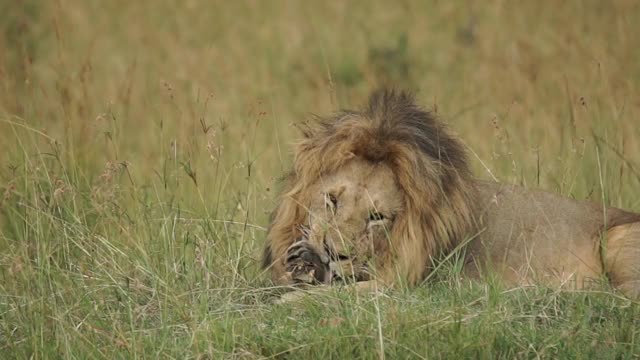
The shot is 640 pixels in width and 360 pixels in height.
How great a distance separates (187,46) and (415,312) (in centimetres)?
739

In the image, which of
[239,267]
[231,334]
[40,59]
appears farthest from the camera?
[40,59]

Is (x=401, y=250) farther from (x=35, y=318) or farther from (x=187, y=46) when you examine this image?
(x=187, y=46)

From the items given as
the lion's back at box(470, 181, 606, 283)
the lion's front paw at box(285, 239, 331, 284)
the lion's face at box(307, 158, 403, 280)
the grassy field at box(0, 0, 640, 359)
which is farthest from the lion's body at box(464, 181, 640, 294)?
the lion's front paw at box(285, 239, 331, 284)

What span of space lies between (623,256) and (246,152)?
2.31 meters

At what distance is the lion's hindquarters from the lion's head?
636 millimetres

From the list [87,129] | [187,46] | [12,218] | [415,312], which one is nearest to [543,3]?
[187,46]

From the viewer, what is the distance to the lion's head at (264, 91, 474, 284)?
5.34 meters

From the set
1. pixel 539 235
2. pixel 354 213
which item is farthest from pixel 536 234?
pixel 354 213

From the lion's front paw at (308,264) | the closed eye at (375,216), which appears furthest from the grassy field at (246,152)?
the closed eye at (375,216)

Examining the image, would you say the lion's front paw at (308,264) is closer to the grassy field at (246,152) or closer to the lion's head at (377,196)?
the lion's head at (377,196)

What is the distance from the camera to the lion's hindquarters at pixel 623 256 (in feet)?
18.5

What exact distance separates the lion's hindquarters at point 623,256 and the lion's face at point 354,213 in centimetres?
97

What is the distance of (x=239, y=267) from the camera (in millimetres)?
5793

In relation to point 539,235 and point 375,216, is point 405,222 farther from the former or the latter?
point 539,235
